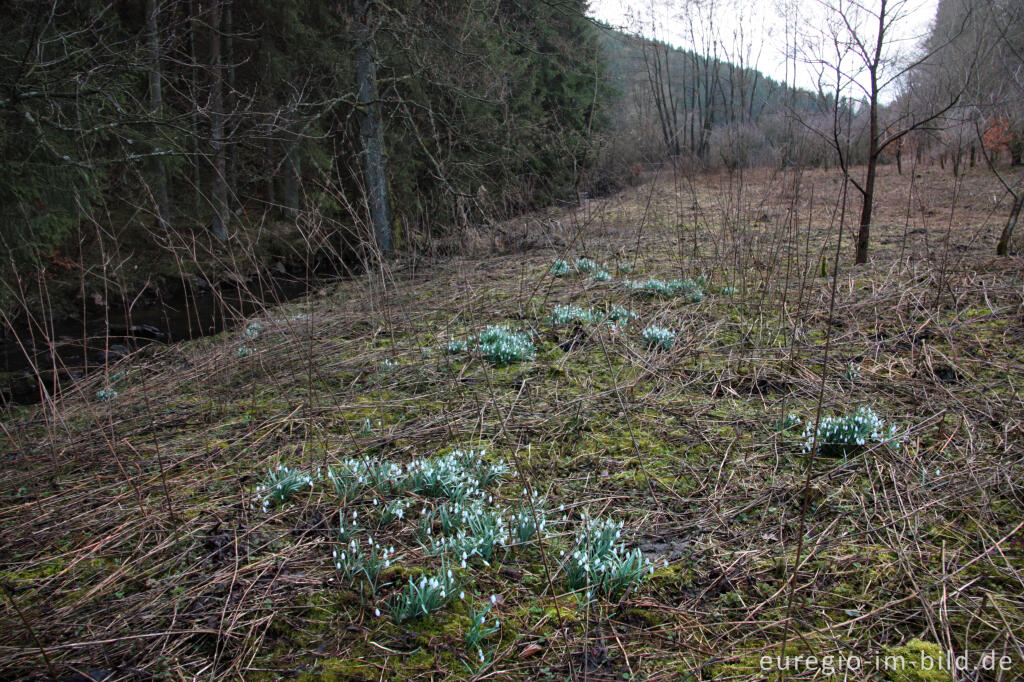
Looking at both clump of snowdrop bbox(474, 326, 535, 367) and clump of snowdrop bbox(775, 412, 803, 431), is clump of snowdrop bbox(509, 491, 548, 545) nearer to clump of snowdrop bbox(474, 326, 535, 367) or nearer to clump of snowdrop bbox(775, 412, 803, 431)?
clump of snowdrop bbox(775, 412, 803, 431)

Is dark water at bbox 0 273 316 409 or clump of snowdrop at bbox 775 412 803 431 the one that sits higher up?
clump of snowdrop at bbox 775 412 803 431

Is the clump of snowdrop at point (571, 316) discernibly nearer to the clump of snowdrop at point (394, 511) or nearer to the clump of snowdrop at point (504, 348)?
the clump of snowdrop at point (504, 348)

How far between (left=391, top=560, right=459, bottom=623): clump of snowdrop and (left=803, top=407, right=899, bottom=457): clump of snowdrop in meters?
1.92

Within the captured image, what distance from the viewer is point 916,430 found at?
2.91 metres

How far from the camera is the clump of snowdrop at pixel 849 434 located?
2720mm

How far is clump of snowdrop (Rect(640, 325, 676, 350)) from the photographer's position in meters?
4.32

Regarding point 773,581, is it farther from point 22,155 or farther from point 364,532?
point 22,155

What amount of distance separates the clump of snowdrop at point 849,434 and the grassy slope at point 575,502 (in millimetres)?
95

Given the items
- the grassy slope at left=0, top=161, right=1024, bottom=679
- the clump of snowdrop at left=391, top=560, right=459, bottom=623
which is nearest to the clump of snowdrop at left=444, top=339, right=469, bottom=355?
the grassy slope at left=0, top=161, right=1024, bottom=679

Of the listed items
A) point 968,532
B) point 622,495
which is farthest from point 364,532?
point 968,532

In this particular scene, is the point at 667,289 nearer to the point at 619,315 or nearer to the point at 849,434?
the point at 619,315

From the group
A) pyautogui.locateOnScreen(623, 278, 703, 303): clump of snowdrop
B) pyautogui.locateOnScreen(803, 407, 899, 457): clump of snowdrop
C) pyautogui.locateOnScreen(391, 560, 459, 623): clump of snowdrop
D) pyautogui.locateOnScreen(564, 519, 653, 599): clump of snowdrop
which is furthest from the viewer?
pyautogui.locateOnScreen(623, 278, 703, 303): clump of snowdrop

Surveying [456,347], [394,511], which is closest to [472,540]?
[394,511]

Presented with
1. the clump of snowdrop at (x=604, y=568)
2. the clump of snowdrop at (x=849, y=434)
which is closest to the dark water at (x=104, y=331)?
the clump of snowdrop at (x=604, y=568)
